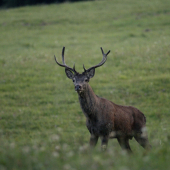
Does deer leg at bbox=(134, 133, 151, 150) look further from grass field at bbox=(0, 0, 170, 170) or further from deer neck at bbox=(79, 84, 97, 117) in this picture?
deer neck at bbox=(79, 84, 97, 117)

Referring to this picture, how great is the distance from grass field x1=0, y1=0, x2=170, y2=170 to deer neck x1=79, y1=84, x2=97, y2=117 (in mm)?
714

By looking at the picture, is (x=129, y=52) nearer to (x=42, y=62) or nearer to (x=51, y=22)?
(x=42, y=62)

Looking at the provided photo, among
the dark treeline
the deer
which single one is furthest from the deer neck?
the dark treeline

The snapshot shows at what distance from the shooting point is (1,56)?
66.9ft

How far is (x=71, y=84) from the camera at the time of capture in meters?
15.3

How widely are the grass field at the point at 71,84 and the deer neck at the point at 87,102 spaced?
0.71 metres

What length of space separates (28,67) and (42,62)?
0.94 metres

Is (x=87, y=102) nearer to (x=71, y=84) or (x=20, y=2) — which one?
(x=71, y=84)

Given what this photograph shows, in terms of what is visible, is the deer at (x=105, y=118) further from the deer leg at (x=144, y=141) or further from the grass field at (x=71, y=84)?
the grass field at (x=71, y=84)

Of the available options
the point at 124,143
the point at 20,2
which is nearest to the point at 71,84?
the point at 124,143

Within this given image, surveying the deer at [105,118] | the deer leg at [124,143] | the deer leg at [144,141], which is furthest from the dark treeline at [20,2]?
the deer leg at [144,141]

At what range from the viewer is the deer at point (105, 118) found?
769 cm

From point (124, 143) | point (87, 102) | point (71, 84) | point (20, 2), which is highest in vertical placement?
point (20, 2)

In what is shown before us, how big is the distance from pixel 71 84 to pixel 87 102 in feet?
24.8
